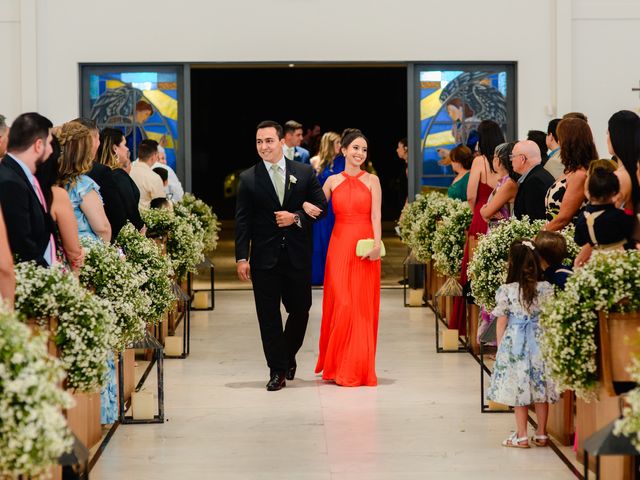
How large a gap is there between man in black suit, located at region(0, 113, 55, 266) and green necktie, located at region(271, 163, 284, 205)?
10.7ft

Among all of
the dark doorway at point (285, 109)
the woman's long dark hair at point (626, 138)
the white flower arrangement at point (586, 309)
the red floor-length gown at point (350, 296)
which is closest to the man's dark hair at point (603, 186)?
the woman's long dark hair at point (626, 138)

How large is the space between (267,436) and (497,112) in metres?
8.30

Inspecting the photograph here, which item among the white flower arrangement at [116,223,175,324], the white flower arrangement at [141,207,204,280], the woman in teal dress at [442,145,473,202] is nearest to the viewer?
the white flower arrangement at [116,223,175,324]

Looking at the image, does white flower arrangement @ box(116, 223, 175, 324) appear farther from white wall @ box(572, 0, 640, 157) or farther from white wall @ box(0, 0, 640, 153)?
white wall @ box(572, 0, 640, 157)

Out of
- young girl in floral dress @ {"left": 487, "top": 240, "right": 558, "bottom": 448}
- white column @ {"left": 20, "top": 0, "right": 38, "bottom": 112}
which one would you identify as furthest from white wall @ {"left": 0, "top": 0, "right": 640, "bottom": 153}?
young girl in floral dress @ {"left": 487, "top": 240, "right": 558, "bottom": 448}

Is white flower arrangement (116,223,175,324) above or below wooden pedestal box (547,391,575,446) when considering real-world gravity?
above

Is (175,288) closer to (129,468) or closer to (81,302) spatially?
(129,468)

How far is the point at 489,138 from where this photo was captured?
1047 centimetres

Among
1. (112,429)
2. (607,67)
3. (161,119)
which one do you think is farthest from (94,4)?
(112,429)

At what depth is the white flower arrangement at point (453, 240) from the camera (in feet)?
36.1

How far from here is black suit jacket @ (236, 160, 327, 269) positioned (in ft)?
29.6

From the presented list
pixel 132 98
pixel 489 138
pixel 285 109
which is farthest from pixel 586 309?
pixel 285 109

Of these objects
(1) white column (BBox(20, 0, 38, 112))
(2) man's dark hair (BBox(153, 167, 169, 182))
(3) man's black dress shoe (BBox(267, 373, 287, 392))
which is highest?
(1) white column (BBox(20, 0, 38, 112))

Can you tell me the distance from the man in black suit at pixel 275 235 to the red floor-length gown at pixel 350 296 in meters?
0.28
